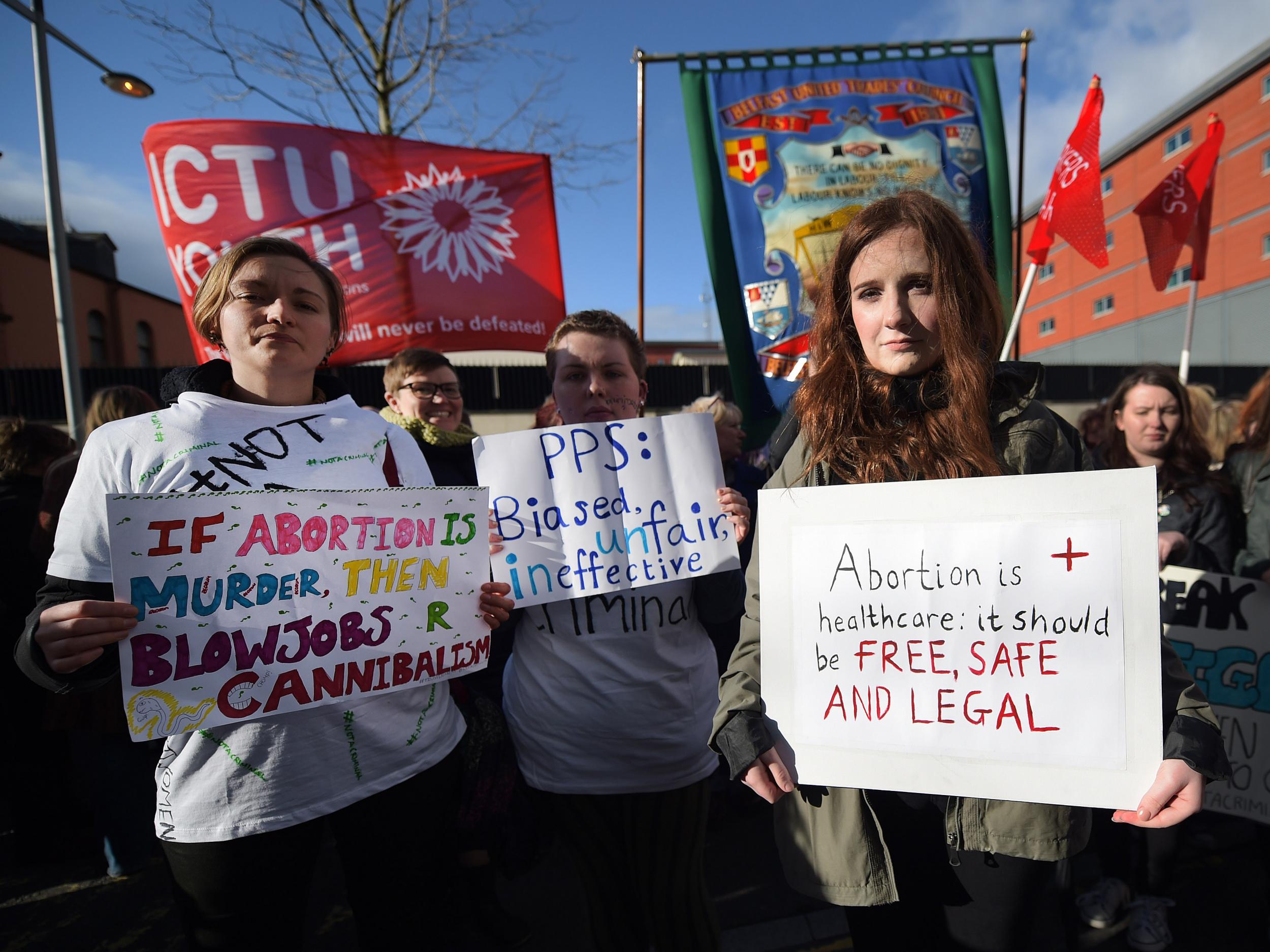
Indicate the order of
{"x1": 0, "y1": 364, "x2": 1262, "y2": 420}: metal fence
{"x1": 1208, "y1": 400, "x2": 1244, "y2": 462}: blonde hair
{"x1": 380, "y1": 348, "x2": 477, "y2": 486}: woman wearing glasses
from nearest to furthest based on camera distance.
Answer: {"x1": 380, "y1": 348, "x2": 477, "y2": 486}: woman wearing glasses, {"x1": 1208, "y1": 400, "x2": 1244, "y2": 462}: blonde hair, {"x1": 0, "y1": 364, "x2": 1262, "y2": 420}: metal fence

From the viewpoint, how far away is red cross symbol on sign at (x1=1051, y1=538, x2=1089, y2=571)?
1.04 metres

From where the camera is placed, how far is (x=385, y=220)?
4.97 metres

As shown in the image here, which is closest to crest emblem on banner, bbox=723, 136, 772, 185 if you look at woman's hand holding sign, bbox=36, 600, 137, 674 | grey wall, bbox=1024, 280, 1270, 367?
woman's hand holding sign, bbox=36, 600, 137, 674

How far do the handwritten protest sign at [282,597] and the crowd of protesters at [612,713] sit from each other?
9 centimetres

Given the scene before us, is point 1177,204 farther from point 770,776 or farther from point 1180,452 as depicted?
point 770,776

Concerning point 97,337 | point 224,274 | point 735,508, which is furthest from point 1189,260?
point 97,337

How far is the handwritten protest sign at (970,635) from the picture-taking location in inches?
40.2

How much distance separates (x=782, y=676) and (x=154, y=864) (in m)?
3.67

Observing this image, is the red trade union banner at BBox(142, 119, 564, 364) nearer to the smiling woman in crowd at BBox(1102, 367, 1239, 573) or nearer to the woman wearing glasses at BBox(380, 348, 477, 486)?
the woman wearing glasses at BBox(380, 348, 477, 486)

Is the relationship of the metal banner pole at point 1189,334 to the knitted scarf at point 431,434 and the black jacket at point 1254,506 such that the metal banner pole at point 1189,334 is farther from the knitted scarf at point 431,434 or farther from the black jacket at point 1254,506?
the knitted scarf at point 431,434

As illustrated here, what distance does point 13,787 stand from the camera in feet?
10.3

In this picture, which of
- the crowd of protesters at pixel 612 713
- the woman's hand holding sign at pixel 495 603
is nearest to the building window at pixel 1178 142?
the crowd of protesters at pixel 612 713

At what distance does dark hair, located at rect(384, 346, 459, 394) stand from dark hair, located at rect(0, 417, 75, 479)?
5.25 feet

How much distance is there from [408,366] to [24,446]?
1.96 metres
